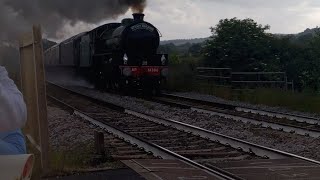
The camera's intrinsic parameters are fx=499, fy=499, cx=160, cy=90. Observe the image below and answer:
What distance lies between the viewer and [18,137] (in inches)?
88.7

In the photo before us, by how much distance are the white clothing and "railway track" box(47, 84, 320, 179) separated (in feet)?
13.0

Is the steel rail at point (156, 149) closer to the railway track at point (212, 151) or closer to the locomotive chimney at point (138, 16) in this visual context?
the railway track at point (212, 151)

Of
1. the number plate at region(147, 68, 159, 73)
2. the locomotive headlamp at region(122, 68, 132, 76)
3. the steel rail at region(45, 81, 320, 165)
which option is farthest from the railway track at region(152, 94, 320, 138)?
the number plate at region(147, 68, 159, 73)

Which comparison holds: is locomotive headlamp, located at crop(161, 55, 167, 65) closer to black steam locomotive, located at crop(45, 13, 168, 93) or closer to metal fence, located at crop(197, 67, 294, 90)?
black steam locomotive, located at crop(45, 13, 168, 93)

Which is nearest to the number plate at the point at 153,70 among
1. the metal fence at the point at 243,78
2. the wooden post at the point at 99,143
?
the metal fence at the point at 243,78

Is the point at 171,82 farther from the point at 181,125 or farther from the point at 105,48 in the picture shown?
the point at 181,125

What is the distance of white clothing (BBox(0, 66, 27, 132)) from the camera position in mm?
1962

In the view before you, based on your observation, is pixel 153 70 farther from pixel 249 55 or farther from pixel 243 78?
pixel 249 55

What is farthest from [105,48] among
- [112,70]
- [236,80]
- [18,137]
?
[18,137]

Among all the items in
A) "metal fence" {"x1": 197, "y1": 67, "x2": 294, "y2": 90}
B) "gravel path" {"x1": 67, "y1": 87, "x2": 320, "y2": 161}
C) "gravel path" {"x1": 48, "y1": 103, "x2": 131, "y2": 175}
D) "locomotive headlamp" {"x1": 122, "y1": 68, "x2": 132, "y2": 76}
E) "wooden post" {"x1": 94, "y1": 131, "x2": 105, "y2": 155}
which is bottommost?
"gravel path" {"x1": 67, "y1": 87, "x2": 320, "y2": 161}

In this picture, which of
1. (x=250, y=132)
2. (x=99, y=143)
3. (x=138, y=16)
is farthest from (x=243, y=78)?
(x=99, y=143)

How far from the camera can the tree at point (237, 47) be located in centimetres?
3116

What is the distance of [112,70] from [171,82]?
14.8 feet

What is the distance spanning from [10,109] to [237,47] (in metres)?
30.6
